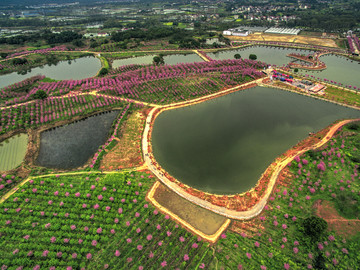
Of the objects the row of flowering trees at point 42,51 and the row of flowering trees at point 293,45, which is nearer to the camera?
the row of flowering trees at point 293,45

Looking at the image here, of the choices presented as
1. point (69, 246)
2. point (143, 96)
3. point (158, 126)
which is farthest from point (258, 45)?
point (69, 246)

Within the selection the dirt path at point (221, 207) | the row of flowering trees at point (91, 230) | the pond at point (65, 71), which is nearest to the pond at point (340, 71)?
the dirt path at point (221, 207)

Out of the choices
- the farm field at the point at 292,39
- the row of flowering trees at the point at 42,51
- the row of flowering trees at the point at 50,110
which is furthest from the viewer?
the farm field at the point at 292,39

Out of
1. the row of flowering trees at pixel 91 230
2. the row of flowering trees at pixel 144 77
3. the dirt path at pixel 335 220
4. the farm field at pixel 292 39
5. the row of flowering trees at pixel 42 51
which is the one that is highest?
the row of flowering trees at pixel 42 51

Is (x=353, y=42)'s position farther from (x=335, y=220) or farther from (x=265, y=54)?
(x=335, y=220)

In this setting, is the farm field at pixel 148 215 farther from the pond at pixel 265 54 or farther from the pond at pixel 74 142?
the pond at pixel 265 54

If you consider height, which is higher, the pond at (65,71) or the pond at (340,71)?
the pond at (65,71)

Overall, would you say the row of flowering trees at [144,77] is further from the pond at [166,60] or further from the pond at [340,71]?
the pond at [340,71]

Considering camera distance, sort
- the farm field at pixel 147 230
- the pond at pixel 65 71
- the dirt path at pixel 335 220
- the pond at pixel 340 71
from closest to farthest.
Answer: the farm field at pixel 147 230, the dirt path at pixel 335 220, the pond at pixel 340 71, the pond at pixel 65 71

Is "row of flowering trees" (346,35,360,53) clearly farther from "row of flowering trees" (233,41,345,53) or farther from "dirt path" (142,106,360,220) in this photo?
"dirt path" (142,106,360,220)

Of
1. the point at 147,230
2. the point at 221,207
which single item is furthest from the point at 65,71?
the point at 221,207
